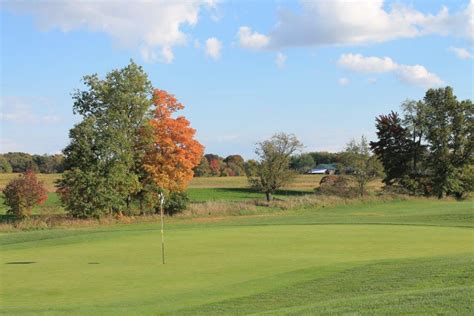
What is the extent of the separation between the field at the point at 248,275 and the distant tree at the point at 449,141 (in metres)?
38.8

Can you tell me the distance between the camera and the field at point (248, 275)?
10688mm

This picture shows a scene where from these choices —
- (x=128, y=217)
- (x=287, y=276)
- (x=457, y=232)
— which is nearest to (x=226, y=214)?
(x=128, y=217)

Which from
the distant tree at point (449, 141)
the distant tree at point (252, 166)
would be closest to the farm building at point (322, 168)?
the distant tree at point (449, 141)

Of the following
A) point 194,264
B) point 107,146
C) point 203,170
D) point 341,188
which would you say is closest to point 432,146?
point 341,188

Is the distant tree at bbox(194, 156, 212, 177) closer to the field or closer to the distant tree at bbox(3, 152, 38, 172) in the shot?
the distant tree at bbox(3, 152, 38, 172)

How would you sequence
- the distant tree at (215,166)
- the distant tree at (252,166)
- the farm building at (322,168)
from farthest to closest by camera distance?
the farm building at (322,168), the distant tree at (215,166), the distant tree at (252,166)

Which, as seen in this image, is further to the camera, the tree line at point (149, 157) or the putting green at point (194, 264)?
the tree line at point (149, 157)

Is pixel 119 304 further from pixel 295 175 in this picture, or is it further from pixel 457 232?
pixel 295 175

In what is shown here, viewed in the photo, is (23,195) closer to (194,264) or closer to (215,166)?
(194,264)

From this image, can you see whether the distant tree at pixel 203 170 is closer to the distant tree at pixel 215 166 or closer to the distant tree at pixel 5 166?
the distant tree at pixel 215 166

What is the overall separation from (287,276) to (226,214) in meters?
33.5

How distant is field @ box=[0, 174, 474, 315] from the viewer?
10688 mm

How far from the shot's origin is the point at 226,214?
156ft

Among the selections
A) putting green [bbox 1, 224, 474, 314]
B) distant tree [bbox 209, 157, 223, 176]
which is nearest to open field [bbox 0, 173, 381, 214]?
distant tree [bbox 209, 157, 223, 176]
